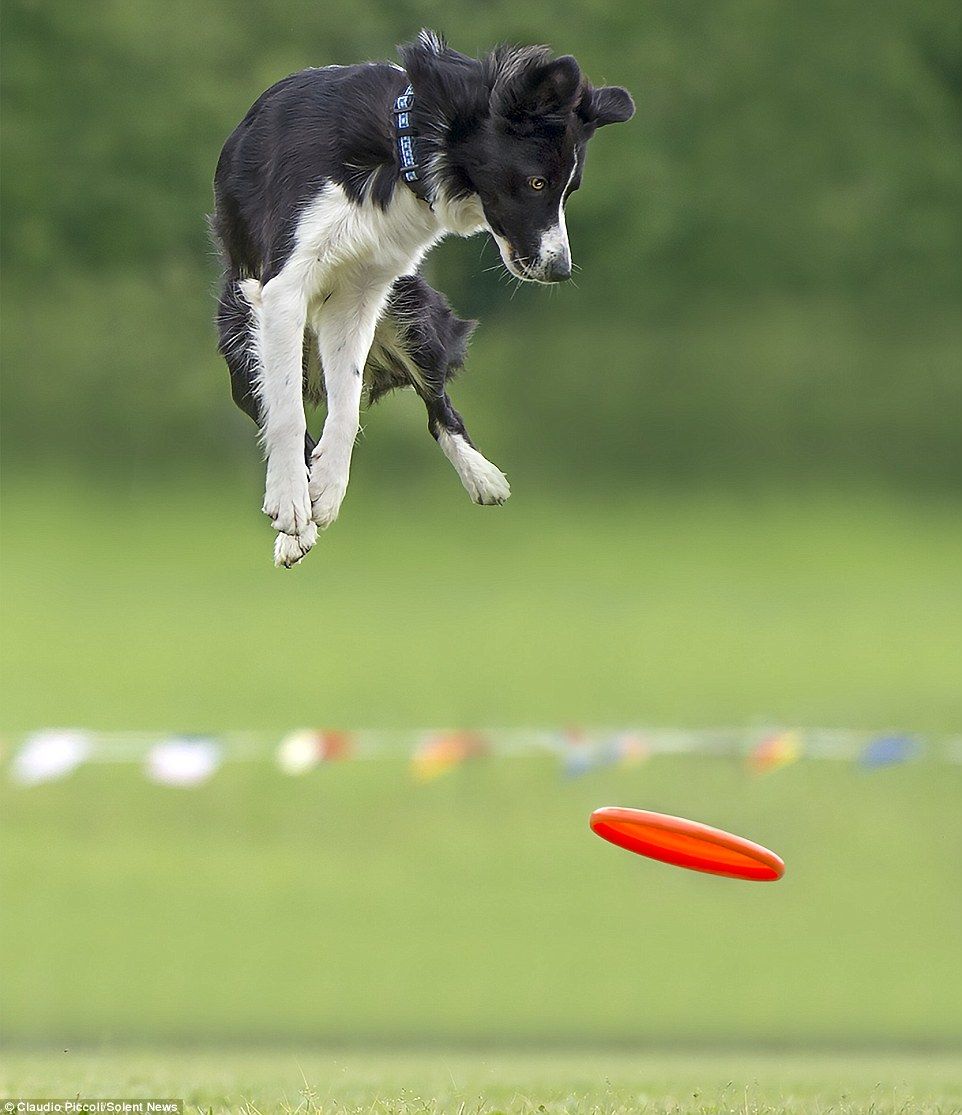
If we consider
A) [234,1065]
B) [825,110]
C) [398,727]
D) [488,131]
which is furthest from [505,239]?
[825,110]

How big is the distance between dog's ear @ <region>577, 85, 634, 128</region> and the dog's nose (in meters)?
0.33

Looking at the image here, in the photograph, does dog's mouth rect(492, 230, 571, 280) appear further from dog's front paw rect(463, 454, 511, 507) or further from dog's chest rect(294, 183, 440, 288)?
dog's front paw rect(463, 454, 511, 507)

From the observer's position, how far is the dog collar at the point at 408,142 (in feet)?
15.0

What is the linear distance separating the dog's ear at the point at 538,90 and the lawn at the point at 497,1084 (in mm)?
3246

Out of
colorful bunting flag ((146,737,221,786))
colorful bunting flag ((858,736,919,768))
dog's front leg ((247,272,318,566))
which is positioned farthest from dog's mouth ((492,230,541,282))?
colorful bunting flag ((858,736,919,768))

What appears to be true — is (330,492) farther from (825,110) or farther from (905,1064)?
(825,110)

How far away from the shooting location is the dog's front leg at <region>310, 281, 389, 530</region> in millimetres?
4719

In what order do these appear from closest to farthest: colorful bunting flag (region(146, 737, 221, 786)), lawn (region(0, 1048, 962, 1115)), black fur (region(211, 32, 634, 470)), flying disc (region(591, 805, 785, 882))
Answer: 1. black fur (region(211, 32, 634, 470))
2. flying disc (region(591, 805, 785, 882))
3. lawn (region(0, 1048, 962, 1115))
4. colorful bunting flag (region(146, 737, 221, 786))

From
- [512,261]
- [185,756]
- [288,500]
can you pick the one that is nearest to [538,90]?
[512,261]

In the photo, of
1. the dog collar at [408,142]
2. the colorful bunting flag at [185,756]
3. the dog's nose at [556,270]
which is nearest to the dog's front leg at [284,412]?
the dog collar at [408,142]

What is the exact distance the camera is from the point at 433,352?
16.6 ft

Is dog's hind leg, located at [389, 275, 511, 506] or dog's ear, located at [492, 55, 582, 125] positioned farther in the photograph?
dog's hind leg, located at [389, 275, 511, 506]

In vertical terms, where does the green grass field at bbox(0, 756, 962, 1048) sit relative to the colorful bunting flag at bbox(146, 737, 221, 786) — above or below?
below

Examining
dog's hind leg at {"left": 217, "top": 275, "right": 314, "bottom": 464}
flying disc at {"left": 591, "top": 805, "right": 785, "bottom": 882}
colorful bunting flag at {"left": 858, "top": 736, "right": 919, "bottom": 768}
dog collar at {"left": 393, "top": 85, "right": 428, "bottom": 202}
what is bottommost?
colorful bunting flag at {"left": 858, "top": 736, "right": 919, "bottom": 768}
